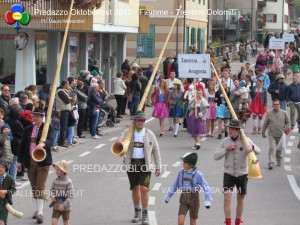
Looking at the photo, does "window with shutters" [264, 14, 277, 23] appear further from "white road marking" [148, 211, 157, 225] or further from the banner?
"white road marking" [148, 211, 157, 225]

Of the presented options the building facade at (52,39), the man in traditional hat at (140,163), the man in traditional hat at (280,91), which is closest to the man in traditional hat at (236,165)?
the man in traditional hat at (140,163)

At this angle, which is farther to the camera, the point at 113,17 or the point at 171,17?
the point at 171,17

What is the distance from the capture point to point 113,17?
32.0 m

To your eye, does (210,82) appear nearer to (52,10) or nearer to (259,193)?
(52,10)

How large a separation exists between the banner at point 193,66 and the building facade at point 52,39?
5.13 meters

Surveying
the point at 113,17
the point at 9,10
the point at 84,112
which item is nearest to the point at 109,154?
the point at 84,112

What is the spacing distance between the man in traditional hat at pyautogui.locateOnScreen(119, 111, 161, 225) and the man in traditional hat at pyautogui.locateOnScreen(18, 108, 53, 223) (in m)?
1.24

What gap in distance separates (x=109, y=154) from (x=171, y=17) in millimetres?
25962

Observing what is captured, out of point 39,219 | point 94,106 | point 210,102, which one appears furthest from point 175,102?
point 39,219

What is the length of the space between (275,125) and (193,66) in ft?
11.3

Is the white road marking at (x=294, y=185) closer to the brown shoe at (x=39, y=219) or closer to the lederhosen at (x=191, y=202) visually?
the lederhosen at (x=191, y=202)

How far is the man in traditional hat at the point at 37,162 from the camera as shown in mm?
13099

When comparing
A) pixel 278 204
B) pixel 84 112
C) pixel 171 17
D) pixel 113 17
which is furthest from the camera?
pixel 171 17

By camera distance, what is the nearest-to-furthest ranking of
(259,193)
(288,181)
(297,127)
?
(259,193), (288,181), (297,127)
